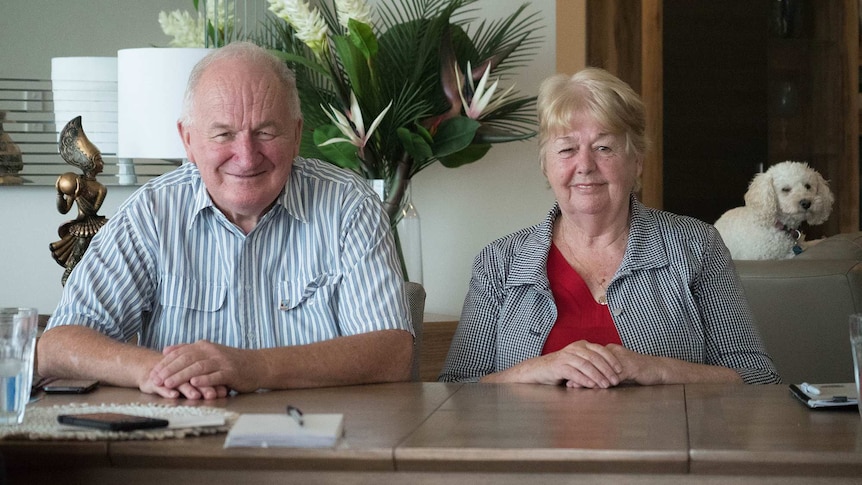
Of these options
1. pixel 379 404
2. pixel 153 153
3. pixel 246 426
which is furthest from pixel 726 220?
pixel 246 426

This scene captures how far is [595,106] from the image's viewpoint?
7.07 feet

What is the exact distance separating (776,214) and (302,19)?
1673 millimetres

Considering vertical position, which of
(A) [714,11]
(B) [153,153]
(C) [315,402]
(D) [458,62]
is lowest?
(C) [315,402]

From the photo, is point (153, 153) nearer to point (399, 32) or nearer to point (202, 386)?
point (399, 32)

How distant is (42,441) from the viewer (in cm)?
126

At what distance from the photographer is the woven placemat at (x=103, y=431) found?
127cm

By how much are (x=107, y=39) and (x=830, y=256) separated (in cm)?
210

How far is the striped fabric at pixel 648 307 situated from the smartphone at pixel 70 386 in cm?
72

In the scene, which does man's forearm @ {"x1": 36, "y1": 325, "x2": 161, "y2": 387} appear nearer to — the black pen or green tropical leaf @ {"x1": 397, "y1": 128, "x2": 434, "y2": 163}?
the black pen

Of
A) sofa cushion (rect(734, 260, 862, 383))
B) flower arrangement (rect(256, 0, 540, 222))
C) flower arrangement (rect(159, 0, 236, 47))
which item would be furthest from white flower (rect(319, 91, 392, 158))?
sofa cushion (rect(734, 260, 862, 383))

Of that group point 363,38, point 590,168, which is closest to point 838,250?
point 590,168

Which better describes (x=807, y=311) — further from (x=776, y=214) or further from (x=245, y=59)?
(x=245, y=59)

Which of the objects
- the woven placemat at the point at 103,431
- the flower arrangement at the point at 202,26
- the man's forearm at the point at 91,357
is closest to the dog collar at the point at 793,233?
the flower arrangement at the point at 202,26

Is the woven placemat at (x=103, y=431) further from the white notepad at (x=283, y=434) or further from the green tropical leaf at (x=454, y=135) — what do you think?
the green tropical leaf at (x=454, y=135)
